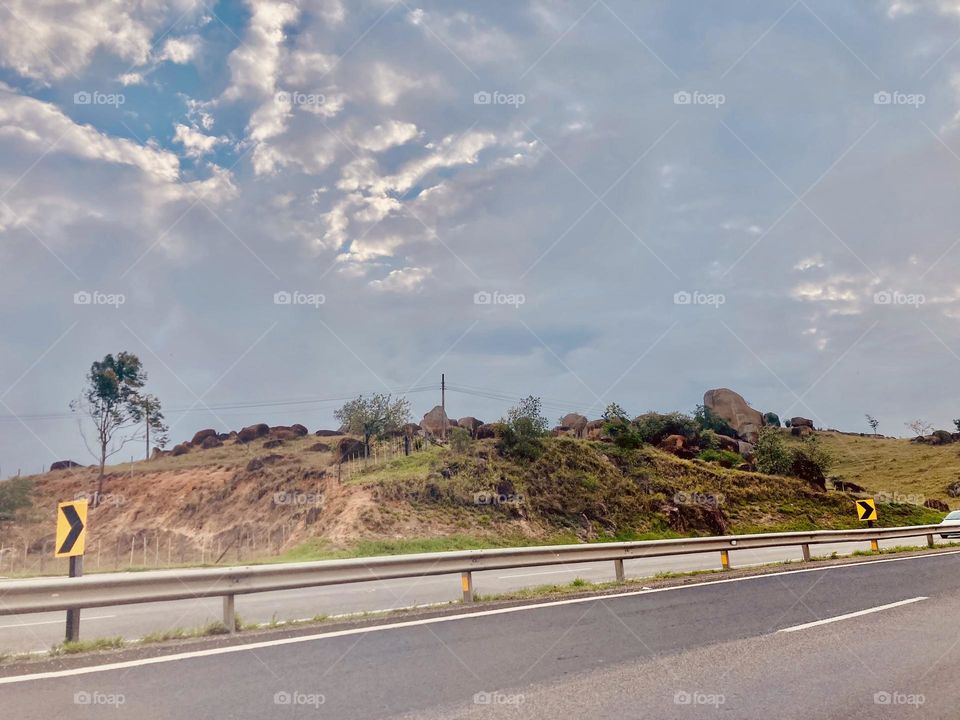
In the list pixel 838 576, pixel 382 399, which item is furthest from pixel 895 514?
pixel 838 576

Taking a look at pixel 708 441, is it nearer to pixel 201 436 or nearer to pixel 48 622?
pixel 201 436

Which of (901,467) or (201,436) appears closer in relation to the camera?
(201,436)

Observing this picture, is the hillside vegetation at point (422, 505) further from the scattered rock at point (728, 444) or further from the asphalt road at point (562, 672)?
the scattered rock at point (728, 444)

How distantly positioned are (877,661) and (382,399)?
4410 cm

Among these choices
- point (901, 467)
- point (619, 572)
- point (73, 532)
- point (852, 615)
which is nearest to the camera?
point (73, 532)

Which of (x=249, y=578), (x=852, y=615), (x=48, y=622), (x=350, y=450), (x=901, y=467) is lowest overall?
(x=48, y=622)

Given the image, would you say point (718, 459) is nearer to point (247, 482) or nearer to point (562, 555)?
point (247, 482)

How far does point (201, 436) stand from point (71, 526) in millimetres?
78668

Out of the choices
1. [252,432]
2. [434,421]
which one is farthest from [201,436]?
[434,421]

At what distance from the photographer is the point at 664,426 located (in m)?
76.2

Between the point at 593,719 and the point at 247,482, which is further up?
the point at 247,482

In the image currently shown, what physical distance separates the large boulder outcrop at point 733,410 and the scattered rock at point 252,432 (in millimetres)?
69301

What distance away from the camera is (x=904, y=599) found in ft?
35.2

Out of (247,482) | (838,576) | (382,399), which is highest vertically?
(382,399)
